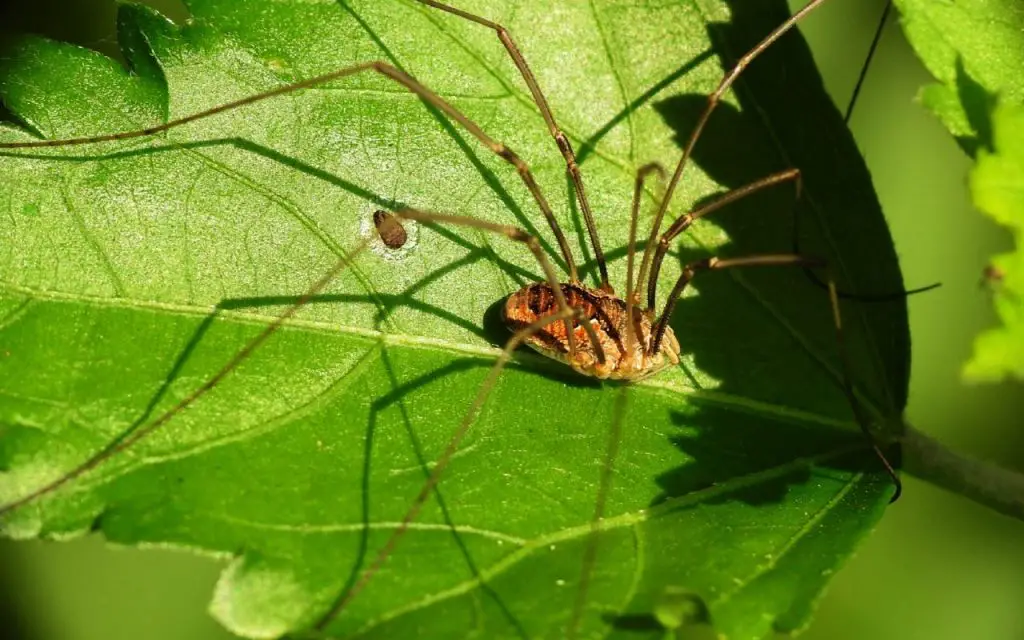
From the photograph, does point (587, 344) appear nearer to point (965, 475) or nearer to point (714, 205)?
point (714, 205)

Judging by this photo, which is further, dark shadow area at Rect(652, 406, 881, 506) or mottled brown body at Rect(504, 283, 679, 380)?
mottled brown body at Rect(504, 283, 679, 380)

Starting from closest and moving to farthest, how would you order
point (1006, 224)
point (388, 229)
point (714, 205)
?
point (1006, 224), point (388, 229), point (714, 205)

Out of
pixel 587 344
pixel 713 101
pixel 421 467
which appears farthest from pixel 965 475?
pixel 421 467

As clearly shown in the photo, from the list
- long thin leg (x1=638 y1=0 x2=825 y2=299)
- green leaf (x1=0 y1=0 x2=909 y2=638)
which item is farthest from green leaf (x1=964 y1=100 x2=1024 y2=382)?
long thin leg (x1=638 y1=0 x2=825 y2=299)

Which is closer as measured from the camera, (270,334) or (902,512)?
(270,334)

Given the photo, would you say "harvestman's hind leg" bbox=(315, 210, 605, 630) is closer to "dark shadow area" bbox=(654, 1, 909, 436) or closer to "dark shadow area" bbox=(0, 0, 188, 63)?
"dark shadow area" bbox=(654, 1, 909, 436)

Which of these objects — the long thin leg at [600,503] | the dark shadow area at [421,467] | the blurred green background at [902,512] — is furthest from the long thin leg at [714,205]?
the blurred green background at [902,512]
